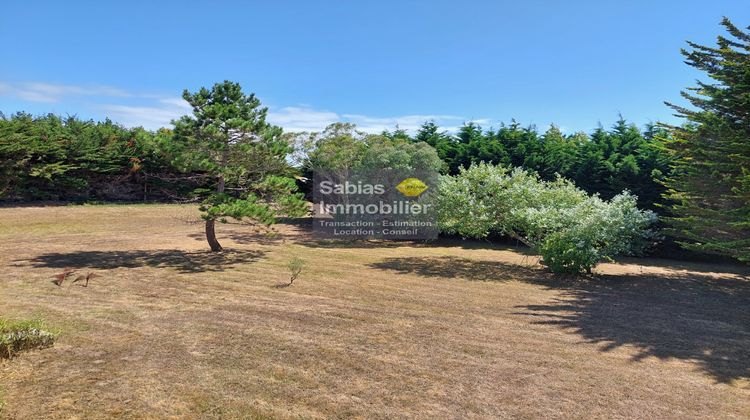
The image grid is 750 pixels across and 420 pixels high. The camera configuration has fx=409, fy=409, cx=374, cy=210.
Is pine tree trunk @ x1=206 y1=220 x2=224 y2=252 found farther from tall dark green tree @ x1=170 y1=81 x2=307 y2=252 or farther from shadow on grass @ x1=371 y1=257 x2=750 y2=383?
shadow on grass @ x1=371 y1=257 x2=750 y2=383

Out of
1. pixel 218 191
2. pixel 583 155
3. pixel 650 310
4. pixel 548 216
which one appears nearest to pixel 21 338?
pixel 218 191

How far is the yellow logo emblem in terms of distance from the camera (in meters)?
21.1

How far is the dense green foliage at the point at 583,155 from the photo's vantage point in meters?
21.1

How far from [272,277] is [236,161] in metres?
4.70

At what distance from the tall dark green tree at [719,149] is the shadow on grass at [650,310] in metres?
1.71

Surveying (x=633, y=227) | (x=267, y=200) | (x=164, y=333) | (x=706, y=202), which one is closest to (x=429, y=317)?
(x=164, y=333)

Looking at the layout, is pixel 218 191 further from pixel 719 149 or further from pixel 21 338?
pixel 719 149

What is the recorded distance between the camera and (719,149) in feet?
41.2

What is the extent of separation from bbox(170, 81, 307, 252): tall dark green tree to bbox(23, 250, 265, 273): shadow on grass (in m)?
1.21

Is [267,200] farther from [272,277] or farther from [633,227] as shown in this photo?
[633,227]

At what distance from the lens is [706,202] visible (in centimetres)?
1423

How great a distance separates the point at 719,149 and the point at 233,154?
1539 centimetres

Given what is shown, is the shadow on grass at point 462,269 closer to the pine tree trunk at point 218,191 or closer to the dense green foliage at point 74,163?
the pine tree trunk at point 218,191

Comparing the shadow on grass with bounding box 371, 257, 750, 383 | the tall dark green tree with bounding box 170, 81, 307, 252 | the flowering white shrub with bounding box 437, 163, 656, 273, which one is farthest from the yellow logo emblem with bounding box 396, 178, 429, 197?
the tall dark green tree with bounding box 170, 81, 307, 252
